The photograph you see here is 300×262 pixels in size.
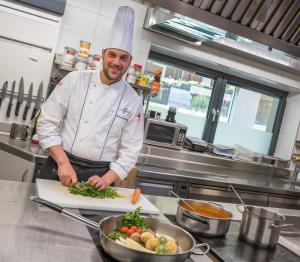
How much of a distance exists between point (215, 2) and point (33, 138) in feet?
6.21

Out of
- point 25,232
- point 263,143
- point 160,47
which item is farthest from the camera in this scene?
point 263,143

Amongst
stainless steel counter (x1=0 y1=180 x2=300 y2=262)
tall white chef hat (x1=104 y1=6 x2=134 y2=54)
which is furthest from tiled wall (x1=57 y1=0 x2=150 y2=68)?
stainless steel counter (x1=0 y1=180 x2=300 y2=262)

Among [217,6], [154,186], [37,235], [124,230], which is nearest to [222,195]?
[154,186]

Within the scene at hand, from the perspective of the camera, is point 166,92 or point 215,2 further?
point 166,92

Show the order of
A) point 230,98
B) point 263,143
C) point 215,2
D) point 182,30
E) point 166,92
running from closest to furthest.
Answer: point 215,2, point 182,30, point 166,92, point 230,98, point 263,143

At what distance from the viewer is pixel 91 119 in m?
1.88

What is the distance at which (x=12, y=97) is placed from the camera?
9.43 feet

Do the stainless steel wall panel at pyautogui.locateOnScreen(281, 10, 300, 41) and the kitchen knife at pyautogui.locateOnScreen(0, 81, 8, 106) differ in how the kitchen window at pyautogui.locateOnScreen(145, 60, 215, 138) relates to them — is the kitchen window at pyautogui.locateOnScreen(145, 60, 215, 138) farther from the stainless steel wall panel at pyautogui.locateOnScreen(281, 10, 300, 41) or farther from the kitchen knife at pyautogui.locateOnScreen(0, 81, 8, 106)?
the stainless steel wall panel at pyautogui.locateOnScreen(281, 10, 300, 41)

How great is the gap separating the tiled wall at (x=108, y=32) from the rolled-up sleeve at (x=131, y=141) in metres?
1.41

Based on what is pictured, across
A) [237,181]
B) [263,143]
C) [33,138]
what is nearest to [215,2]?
[33,138]

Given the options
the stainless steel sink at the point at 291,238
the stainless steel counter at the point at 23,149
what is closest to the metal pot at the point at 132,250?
the stainless steel sink at the point at 291,238

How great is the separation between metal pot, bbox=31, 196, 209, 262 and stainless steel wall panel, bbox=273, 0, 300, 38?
1061 millimetres

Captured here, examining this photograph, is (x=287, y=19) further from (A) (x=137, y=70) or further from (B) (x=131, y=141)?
(A) (x=137, y=70)

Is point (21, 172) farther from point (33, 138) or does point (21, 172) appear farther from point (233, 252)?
point (233, 252)
